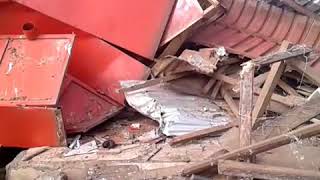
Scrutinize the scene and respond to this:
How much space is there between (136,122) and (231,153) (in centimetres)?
158

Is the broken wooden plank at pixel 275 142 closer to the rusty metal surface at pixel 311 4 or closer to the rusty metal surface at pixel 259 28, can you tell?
the rusty metal surface at pixel 259 28

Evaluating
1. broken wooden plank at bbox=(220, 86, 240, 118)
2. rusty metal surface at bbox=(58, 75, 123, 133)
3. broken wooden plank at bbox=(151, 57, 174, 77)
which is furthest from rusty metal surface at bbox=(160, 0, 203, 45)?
rusty metal surface at bbox=(58, 75, 123, 133)

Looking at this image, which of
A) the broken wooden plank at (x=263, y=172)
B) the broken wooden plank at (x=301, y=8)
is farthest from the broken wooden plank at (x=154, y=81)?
the broken wooden plank at (x=263, y=172)

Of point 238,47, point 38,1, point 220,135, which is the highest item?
point 38,1

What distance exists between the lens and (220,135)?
4.05m

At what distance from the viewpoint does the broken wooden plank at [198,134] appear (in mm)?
3998

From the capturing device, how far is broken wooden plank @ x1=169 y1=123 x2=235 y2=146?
13.1 feet

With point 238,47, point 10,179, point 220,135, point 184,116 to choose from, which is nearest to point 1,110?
point 10,179

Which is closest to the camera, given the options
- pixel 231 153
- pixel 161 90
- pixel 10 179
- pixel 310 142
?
pixel 231 153

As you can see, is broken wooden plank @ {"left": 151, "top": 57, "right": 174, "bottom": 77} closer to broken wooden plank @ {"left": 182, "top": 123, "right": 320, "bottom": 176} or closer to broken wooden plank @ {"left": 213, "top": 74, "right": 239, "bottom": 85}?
broken wooden plank @ {"left": 213, "top": 74, "right": 239, "bottom": 85}

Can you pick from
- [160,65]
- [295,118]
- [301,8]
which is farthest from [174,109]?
[301,8]

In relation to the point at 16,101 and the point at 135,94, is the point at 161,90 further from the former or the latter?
the point at 16,101

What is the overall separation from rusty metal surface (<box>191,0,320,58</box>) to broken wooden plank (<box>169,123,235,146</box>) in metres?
1.05

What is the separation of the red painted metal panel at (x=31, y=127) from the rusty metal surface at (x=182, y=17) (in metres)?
1.28
